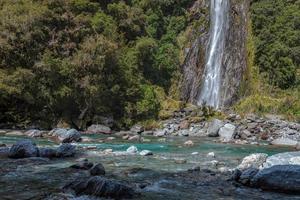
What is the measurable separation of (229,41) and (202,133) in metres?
15.2

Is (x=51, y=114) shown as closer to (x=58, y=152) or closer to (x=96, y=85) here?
(x=96, y=85)

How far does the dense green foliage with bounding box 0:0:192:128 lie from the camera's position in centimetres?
4078

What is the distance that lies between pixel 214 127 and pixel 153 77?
15653mm

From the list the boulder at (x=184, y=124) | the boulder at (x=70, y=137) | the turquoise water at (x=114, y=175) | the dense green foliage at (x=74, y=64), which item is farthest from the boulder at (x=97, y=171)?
the boulder at (x=184, y=124)

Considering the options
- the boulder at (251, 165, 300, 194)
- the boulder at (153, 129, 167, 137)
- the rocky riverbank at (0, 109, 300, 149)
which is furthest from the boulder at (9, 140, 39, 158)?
the boulder at (153, 129, 167, 137)

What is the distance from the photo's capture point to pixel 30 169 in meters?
15.1

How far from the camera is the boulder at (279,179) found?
506 inches

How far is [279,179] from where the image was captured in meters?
13.1

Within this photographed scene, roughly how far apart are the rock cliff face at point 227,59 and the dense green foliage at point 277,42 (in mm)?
1590

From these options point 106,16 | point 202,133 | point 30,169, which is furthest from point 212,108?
point 30,169

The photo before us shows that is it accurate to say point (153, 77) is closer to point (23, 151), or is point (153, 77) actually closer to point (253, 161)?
point (253, 161)

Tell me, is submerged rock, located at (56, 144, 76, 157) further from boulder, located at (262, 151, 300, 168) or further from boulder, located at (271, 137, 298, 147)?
boulder, located at (271, 137, 298, 147)

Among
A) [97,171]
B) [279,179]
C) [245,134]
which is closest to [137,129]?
[245,134]

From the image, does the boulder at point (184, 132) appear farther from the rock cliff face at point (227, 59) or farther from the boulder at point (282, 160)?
the boulder at point (282, 160)
